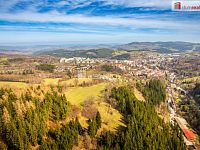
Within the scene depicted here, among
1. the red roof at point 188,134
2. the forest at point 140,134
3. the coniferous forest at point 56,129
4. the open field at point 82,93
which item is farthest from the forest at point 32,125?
the red roof at point 188,134

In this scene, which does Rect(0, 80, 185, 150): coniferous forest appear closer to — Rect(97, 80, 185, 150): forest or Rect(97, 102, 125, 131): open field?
Rect(97, 80, 185, 150): forest

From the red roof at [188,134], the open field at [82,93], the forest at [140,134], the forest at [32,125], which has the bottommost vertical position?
the red roof at [188,134]

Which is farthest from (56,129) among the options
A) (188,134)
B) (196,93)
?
(196,93)

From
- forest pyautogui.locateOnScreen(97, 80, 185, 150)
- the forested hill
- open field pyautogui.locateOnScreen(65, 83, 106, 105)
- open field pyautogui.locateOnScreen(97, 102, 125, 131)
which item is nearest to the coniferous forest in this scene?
forest pyautogui.locateOnScreen(97, 80, 185, 150)

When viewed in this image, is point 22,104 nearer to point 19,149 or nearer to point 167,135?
point 19,149

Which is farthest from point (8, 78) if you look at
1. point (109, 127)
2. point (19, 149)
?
point (19, 149)

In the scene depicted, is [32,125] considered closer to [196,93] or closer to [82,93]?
[82,93]

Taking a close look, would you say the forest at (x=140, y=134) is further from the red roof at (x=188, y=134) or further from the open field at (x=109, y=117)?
the red roof at (x=188, y=134)
